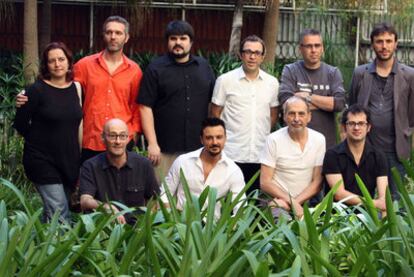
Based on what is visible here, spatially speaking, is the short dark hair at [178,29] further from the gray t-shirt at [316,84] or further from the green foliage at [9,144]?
the green foliage at [9,144]

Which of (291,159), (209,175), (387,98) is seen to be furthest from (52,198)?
(387,98)

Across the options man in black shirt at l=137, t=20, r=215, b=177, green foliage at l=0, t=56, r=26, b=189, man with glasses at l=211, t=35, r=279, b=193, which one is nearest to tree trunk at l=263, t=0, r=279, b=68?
green foliage at l=0, t=56, r=26, b=189

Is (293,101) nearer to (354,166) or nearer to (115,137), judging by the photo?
(354,166)

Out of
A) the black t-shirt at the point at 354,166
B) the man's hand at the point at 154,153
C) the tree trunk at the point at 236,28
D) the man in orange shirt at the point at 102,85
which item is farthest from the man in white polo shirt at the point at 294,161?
the tree trunk at the point at 236,28

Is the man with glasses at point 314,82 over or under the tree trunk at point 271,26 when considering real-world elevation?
under

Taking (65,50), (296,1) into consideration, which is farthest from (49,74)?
(296,1)

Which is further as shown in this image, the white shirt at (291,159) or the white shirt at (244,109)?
the white shirt at (244,109)

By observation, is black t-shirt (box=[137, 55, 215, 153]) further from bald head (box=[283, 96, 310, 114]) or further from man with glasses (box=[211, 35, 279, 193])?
bald head (box=[283, 96, 310, 114])

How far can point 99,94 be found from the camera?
8727mm

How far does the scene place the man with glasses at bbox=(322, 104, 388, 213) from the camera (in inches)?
337

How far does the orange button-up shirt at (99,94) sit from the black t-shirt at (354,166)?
1628mm

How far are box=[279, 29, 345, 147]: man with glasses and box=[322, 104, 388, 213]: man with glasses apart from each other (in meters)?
0.35

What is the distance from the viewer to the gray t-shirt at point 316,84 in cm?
904

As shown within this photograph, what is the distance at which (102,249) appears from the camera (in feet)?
19.2
